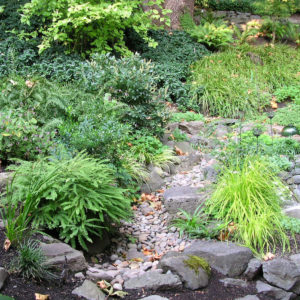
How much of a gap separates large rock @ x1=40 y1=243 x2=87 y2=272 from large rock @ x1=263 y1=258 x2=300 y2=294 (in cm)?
155

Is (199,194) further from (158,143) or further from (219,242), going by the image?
(158,143)

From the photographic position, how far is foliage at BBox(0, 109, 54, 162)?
4.55 metres

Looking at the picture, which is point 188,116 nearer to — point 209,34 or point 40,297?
point 209,34

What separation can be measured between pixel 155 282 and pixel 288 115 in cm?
534

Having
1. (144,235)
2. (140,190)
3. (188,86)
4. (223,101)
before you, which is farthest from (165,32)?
(144,235)

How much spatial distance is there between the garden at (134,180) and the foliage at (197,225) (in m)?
0.01

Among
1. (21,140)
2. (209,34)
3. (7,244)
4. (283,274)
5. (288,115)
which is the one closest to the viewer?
(7,244)

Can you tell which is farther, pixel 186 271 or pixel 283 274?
pixel 283 274

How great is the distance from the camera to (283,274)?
11.1 ft

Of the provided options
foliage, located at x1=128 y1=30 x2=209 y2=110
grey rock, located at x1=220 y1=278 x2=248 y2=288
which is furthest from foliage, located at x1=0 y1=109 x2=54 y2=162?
foliage, located at x1=128 y1=30 x2=209 y2=110

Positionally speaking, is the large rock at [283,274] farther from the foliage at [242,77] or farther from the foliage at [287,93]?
the foliage at [287,93]

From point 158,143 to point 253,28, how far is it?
24.6 ft

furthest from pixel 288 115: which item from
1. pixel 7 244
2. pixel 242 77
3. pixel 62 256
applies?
pixel 7 244

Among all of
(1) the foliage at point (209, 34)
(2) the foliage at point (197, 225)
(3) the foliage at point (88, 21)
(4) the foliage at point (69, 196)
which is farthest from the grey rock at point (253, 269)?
(1) the foliage at point (209, 34)
